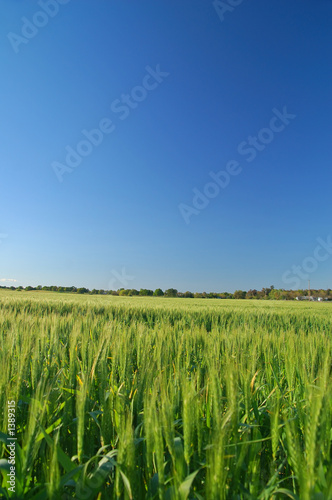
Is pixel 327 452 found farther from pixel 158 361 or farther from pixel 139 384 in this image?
pixel 158 361

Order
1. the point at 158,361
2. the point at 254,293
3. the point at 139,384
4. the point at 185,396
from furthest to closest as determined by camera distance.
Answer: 1. the point at 254,293
2. the point at 158,361
3. the point at 139,384
4. the point at 185,396

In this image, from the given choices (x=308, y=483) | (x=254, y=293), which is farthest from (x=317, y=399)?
(x=254, y=293)

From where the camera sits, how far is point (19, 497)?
30.1 inches

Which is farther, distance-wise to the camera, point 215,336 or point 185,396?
point 215,336

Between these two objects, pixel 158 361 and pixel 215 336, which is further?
pixel 215 336

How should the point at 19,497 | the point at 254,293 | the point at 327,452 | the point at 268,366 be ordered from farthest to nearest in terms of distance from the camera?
the point at 254,293 → the point at 268,366 → the point at 327,452 → the point at 19,497

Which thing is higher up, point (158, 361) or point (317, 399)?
point (317, 399)

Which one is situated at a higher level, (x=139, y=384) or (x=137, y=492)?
(x=139, y=384)

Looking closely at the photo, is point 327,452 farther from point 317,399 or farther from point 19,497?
point 19,497

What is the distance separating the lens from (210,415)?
3.83ft

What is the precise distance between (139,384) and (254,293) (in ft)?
236

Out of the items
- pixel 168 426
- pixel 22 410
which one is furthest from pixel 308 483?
pixel 22 410

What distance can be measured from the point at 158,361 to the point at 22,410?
735mm

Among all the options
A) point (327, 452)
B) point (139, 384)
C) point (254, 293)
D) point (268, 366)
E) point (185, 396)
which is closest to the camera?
point (185, 396)
